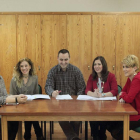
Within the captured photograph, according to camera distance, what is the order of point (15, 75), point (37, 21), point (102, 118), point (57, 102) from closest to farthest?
point (102, 118) < point (57, 102) < point (15, 75) < point (37, 21)

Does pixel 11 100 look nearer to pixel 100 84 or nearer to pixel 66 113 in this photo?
pixel 66 113

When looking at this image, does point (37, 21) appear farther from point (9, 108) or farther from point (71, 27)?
point (9, 108)

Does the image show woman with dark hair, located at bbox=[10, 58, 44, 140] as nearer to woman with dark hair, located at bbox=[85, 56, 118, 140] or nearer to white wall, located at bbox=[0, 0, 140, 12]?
woman with dark hair, located at bbox=[85, 56, 118, 140]

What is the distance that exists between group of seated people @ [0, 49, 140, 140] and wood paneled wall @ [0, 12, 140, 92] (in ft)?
3.87

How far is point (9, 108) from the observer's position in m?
2.11

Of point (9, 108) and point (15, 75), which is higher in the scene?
point (15, 75)

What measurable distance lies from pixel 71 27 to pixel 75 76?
147 centimetres

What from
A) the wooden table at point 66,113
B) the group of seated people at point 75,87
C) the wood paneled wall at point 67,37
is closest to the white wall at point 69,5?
the wood paneled wall at point 67,37

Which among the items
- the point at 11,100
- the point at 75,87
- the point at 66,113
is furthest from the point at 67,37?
the point at 66,113

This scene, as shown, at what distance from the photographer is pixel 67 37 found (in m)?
4.31

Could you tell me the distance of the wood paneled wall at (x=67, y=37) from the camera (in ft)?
14.0

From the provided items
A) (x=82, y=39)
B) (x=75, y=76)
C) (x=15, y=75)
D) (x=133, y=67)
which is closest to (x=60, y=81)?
(x=75, y=76)

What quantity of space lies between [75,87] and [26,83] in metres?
0.71

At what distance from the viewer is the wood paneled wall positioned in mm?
4273
